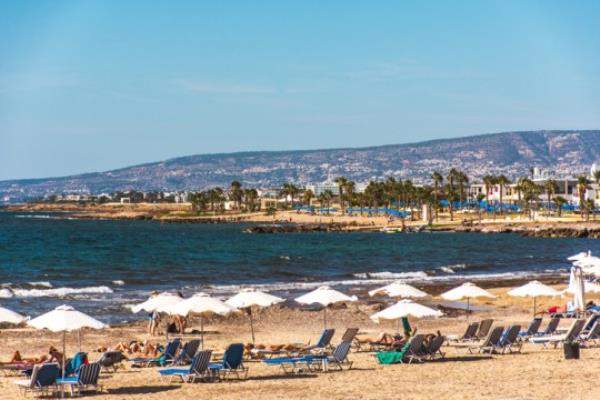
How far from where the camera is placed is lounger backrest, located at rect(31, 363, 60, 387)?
55.6 feet

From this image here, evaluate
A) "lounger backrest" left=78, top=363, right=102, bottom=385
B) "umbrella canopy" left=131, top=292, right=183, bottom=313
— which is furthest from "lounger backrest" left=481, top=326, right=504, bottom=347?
"lounger backrest" left=78, top=363, right=102, bottom=385

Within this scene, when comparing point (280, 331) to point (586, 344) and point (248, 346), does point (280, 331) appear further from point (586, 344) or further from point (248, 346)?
point (586, 344)

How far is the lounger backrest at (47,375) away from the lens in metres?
16.9

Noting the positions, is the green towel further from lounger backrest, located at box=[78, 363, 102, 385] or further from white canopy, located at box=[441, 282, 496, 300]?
lounger backrest, located at box=[78, 363, 102, 385]

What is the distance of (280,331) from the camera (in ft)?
94.8

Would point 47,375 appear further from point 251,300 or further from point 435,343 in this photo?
point 435,343

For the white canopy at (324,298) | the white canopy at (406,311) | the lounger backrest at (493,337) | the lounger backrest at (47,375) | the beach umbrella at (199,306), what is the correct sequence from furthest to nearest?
the white canopy at (324,298) < the lounger backrest at (493,337) < the white canopy at (406,311) < the beach umbrella at (199,306) < the lounger backrest at (47,375)

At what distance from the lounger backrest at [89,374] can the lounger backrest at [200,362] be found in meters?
1.93

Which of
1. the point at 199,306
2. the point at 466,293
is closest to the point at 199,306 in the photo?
the point at 199,306

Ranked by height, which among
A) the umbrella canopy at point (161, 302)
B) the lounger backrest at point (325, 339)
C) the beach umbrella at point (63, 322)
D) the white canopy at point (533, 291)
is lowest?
the lounger backrest at point (325, 339)

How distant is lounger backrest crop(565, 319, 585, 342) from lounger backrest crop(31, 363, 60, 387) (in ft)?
36.2

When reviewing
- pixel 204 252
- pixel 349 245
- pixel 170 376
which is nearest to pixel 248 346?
pixel 170 376

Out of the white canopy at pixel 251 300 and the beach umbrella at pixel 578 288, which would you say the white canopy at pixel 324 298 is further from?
the beach umbrella at pixel 578 288

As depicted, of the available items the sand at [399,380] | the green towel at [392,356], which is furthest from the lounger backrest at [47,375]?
the green towel at [392,356]
